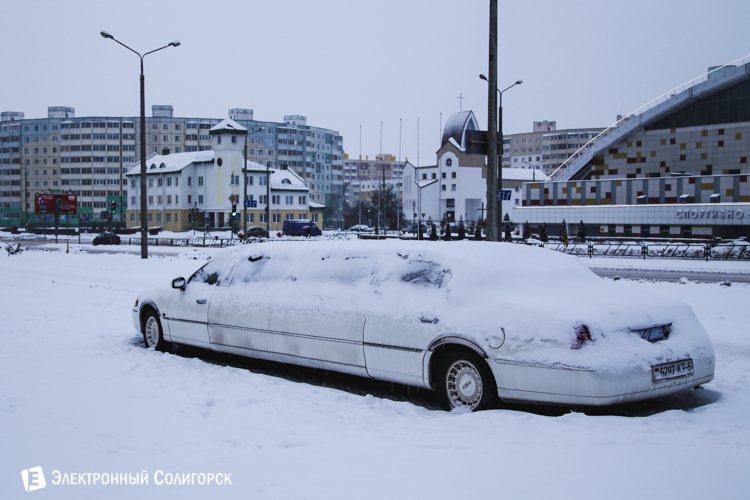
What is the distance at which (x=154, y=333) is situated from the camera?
8.54 meters

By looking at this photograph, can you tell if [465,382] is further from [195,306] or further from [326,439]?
[195,306]

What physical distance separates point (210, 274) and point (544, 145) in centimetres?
15116

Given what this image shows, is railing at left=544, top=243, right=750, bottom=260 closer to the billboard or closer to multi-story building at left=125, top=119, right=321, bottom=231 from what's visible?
multi-story building at left=125, top=119, right=321, bottom=231

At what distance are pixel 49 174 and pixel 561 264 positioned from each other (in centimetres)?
14191

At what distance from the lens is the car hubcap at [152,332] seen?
848cm

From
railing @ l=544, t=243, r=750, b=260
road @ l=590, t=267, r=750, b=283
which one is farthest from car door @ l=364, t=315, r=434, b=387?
railing @ l=544, t=243, r=750, b=260

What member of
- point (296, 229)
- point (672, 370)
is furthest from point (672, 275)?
point (296, 229)

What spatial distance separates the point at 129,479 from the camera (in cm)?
385

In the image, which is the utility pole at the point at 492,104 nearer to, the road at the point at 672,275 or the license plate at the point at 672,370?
the road at the point at 672,275

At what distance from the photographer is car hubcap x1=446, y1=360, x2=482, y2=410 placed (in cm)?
524

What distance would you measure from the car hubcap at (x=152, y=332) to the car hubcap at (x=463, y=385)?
4.77 m

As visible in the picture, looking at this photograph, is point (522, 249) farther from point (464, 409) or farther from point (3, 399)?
point (3, 399)

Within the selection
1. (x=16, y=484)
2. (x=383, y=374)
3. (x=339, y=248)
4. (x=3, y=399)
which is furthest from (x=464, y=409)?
(x=3, y=399)

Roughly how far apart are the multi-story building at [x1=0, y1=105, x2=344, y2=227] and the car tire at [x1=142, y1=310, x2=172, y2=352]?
113 meters
